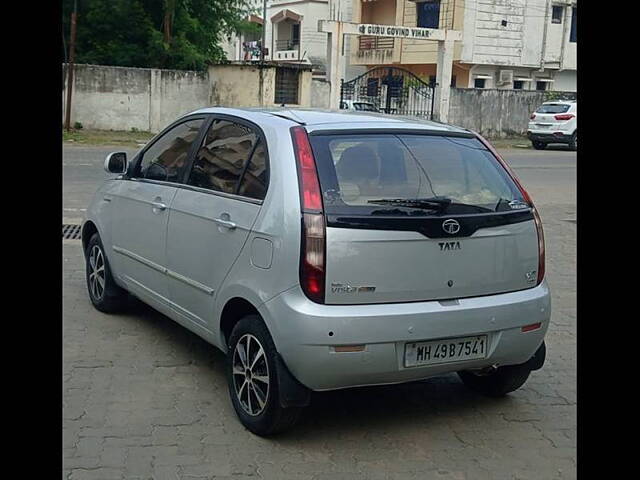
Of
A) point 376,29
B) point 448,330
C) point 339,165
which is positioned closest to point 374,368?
point 448,330

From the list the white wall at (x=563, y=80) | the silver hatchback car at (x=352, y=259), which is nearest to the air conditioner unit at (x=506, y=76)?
the white wall at (x=563, y=80)

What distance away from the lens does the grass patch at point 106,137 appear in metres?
21.7

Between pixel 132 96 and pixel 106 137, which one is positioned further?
pixel 132 96

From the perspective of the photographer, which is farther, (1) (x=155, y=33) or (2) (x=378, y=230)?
(1) (x=155, y=33)

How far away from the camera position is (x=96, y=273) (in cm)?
633

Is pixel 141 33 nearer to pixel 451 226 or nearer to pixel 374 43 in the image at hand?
pixel 374 43

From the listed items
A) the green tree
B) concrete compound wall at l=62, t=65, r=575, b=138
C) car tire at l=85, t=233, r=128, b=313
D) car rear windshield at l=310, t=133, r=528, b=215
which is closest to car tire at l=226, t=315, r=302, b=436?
car rear windshield at l=310, t=133, r=528, b=215

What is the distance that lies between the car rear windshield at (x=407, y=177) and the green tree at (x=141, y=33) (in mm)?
24085

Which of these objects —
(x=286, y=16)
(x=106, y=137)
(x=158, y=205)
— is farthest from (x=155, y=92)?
(x=286, y=16)

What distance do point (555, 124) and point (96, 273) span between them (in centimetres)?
2323

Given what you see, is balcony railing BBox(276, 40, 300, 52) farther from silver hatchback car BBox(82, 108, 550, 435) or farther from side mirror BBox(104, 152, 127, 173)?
silver hatchback car BBox(82, 108, 550, 435)
